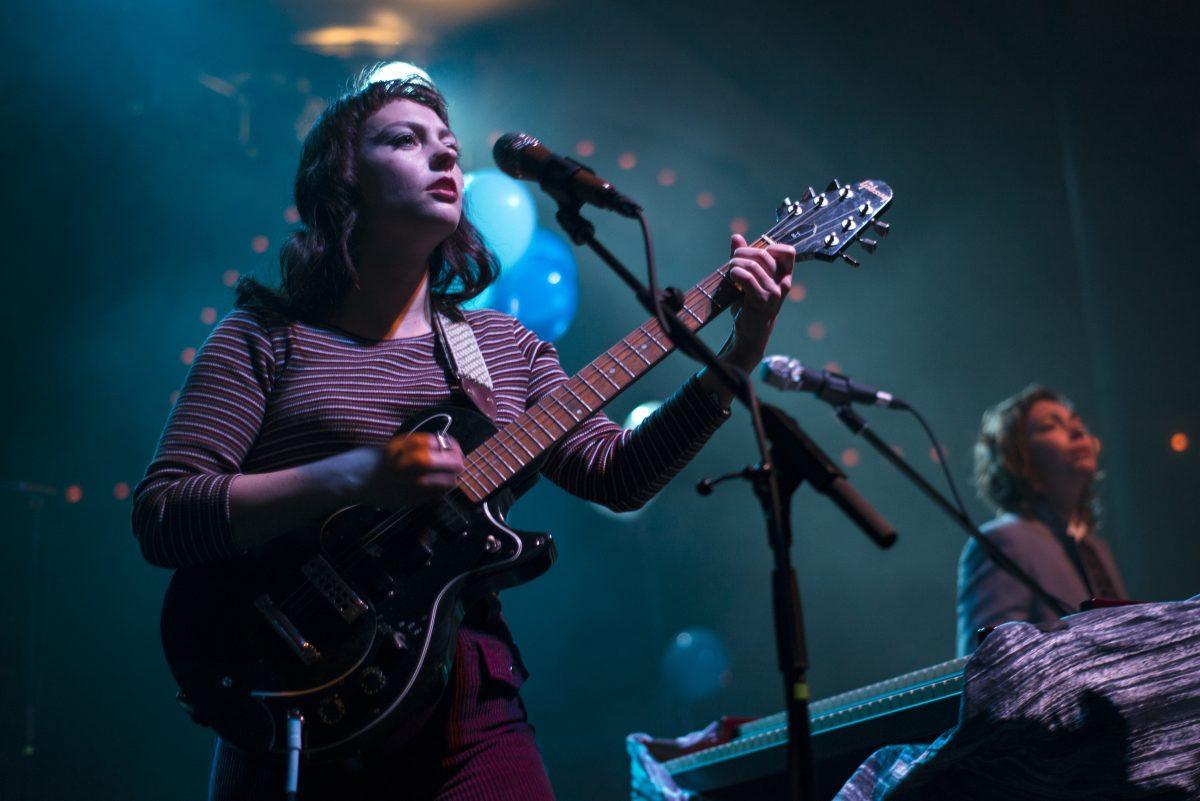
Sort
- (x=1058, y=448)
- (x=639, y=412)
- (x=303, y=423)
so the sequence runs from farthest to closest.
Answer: (x=639, y=412), (x=1058, y=448), (x=303, y=423)

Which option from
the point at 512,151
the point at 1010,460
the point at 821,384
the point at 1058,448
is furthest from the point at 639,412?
the point at 512,151

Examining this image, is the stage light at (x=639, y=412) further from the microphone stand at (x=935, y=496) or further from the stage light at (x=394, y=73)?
the stage light at (x=394, y=73)

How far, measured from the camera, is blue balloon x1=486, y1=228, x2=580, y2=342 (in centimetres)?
507

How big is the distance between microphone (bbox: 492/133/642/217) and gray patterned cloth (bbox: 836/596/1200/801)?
2.98ft

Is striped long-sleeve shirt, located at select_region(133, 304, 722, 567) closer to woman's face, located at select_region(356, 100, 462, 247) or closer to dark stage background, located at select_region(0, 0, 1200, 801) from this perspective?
woman's face, located at select_region(356, 100, 462, 247)

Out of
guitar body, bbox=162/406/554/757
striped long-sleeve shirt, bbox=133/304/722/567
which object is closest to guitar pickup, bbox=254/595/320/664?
guitar body, bbox=162/406/554/757

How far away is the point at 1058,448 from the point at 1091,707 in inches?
116

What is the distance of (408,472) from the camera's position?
1468mm

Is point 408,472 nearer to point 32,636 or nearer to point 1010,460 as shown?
point 32,636

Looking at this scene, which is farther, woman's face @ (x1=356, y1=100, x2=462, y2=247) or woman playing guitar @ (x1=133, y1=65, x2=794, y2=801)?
woman's face @ (x1=356, y1=100, x2=462, y2=247)

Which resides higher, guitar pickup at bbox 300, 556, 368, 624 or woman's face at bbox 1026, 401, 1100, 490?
woman's face at bbox 1026, 401, 1100, 490

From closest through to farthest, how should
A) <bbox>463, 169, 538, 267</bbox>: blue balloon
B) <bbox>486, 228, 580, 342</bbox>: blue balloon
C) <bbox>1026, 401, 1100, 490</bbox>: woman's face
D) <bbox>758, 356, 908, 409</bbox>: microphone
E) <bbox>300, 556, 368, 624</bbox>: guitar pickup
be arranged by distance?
<bbox>300, 556, 368, 624</bbox>: guitar pickup < <bbox>758, 356, 908, 409</bbox>: microphone < <bbox>1026, 401, 1100, 490</bbox>: woman's face < <bbox>486, 228, 580, 342</bbox>: blue balloon < <bbox>463, 169, 538, 267</bbox>: blue balloon

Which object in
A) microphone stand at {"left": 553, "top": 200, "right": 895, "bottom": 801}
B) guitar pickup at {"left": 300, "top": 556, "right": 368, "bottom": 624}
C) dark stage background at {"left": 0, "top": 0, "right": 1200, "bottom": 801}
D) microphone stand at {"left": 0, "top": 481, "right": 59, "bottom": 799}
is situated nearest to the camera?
microphone stand at {"left": 553, "top": 200, "right": 895, "bottom": 801}

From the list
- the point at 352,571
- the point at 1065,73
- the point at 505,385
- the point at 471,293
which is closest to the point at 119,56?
the point at 471,293
